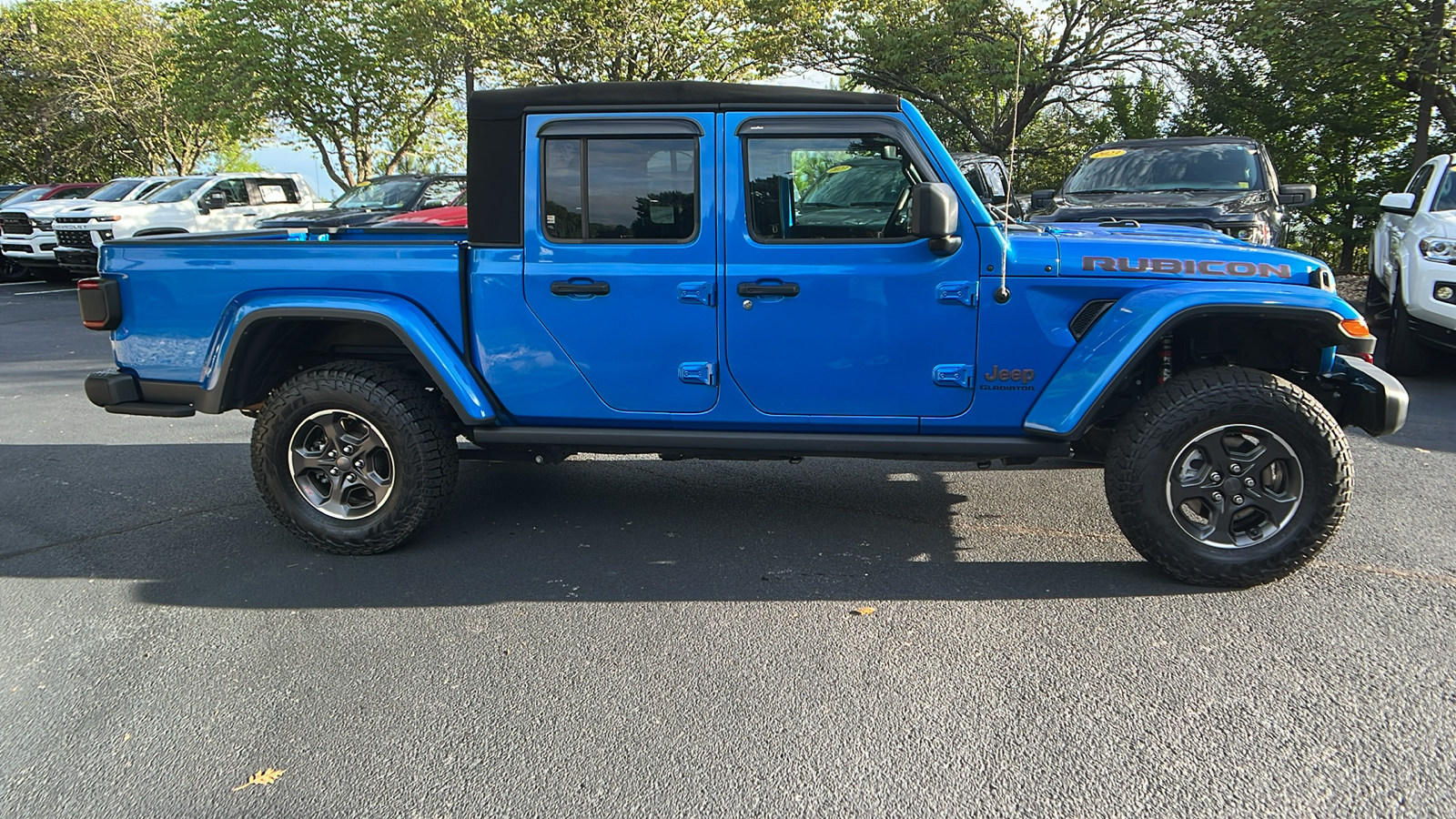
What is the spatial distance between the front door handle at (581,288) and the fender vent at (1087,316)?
1830 mm

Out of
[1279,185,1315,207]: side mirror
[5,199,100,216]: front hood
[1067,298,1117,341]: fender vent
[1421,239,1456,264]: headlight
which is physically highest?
[5,199,100,216]: front hood

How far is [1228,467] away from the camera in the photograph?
3.81 m

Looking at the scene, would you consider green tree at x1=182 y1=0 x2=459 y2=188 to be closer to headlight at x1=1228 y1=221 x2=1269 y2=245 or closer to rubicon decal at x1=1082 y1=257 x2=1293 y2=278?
headlight at x1=1228 y1=221 x2=1269 y2=245

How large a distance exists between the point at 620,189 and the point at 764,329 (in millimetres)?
819

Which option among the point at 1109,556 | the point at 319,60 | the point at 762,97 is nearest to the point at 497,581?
the point at 762,97

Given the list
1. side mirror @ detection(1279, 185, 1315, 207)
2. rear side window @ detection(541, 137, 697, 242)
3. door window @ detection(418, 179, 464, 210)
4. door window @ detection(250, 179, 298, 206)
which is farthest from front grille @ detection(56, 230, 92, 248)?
side mirror @ detection(1279, 185, 1315, 207)

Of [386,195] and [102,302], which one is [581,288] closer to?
[102,302]

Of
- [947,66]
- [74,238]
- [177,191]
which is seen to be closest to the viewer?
[74,238]

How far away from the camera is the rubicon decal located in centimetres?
377

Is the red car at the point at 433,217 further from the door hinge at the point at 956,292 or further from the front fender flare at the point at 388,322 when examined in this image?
the door hinge at the point at 956,292

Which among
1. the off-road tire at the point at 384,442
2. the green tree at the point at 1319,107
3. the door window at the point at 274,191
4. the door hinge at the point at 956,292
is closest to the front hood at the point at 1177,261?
the door hinge at the point at 956,292

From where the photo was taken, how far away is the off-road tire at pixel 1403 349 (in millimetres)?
7578

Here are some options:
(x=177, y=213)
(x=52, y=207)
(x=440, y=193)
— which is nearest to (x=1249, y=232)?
(x=440, y=193)

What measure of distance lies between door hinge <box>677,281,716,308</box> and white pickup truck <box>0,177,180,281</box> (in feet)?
51.9
